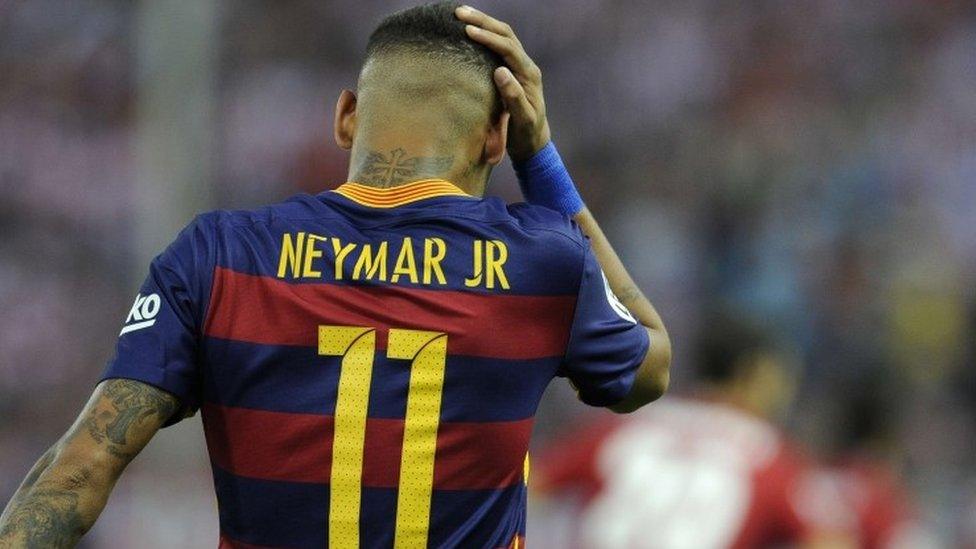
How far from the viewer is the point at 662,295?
437 inches

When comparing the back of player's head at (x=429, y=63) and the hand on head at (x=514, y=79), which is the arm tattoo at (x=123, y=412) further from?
the hand on head at (x=514, y=79)

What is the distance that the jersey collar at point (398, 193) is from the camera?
119 inches

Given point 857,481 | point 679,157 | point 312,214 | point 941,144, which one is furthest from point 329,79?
point 312,214

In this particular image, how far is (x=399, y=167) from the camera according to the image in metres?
3.06

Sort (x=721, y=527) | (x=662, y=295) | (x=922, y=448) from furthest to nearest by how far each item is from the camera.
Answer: (x=662, y=295) < (x=922, y=448) < (x=721, y=527)

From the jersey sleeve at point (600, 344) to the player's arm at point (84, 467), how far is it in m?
0.69

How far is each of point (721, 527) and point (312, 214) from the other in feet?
10.7

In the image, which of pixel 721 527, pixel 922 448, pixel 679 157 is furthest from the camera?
pixel 679 157

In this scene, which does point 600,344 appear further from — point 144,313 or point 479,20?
point 144,313

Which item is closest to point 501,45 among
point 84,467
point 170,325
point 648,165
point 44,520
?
point 170,325

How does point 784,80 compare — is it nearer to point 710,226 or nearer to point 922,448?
point 710,226

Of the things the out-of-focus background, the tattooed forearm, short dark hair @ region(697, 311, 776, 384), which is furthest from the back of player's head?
the out-of-focus background

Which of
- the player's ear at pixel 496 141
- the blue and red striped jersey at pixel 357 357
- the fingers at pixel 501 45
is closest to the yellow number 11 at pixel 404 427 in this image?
the blue and red striped jersey at pixel 357 357

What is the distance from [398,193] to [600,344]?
0.43 m
